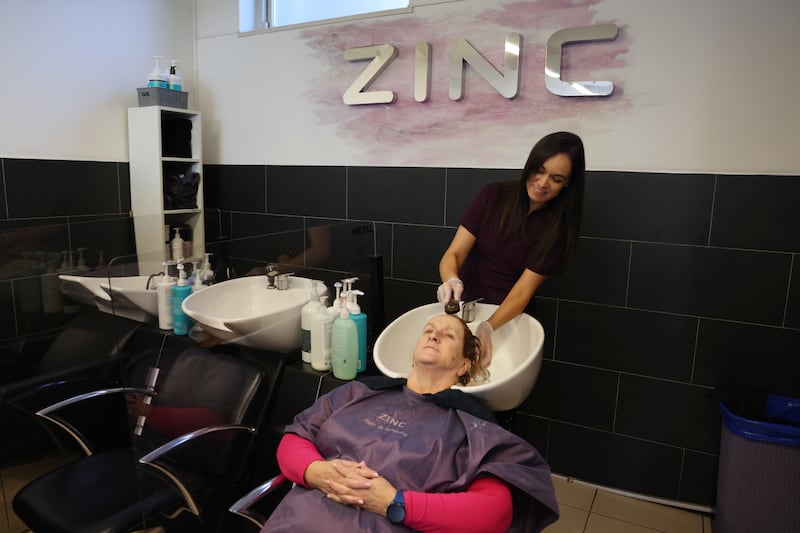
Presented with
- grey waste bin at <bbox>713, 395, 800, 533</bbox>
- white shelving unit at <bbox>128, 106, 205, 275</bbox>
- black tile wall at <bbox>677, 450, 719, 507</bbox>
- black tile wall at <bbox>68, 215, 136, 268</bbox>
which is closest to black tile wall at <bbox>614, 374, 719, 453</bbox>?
black tile wall at <bbox>677, 450, 719, 507</bbox>

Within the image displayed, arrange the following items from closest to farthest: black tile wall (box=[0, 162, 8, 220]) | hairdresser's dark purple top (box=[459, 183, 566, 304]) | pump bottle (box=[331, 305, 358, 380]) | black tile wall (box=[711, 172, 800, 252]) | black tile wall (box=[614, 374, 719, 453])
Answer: pump bottle (box=[331, 305, 358, 380]), hairdresser's dark purple top (box=[459, 183, 566, 304]), black tile wall (box=[711, 172, 800, 252]), black tile wall (box=[614, 374, 719, 453]), black tile wall (box=[0, 162, 8, 220])

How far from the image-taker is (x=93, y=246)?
95.7 inches

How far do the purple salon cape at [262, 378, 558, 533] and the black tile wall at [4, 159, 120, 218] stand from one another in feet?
6.23

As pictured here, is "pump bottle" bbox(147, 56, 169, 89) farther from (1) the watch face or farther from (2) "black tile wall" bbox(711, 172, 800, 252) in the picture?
(2) "black tile wall" bbox(711, 172, 800, 252)

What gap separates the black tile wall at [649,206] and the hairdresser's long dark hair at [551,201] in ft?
1.64

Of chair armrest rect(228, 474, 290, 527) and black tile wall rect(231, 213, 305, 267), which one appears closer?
chair armrest rect(228, 474, 290, 527)

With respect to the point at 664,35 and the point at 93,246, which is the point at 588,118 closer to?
the point at 664,35

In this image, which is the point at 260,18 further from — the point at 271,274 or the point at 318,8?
the point at 271,274


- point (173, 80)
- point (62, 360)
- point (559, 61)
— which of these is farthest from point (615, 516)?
point (173, 80)

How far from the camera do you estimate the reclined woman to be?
1245 millimetres

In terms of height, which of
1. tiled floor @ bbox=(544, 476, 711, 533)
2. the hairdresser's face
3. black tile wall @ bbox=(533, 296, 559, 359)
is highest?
the hairdresser's face

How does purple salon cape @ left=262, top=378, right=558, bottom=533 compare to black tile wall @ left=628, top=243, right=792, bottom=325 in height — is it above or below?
below

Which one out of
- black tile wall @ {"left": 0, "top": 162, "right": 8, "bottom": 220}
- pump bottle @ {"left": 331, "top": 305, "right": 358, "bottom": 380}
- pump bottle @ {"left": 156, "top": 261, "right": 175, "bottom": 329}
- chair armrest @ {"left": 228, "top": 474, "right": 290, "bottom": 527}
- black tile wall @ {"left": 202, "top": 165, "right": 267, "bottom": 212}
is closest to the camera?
chair armrest @ {"left": 228, "top": 474, "right": 290, "bottom": 527}

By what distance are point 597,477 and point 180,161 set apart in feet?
8.64
